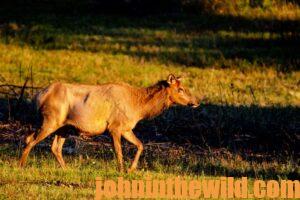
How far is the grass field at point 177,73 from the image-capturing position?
14812mm

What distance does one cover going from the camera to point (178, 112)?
22.0 meters

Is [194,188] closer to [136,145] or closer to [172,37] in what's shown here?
[136,145]

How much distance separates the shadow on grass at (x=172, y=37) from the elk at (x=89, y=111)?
50.3ft

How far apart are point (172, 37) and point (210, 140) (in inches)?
612

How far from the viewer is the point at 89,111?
14836 mm

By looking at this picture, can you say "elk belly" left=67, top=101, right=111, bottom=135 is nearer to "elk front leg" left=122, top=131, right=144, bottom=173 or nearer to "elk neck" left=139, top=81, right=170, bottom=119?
"elk front leg" left=122, top=131, right=144, bottom=173

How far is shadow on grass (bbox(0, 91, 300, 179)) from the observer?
606 inches

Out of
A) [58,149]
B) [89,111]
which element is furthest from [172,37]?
[89,111]

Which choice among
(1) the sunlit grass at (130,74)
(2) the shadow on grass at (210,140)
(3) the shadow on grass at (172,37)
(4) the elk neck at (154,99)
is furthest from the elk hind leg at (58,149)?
(3) the shadow on grass at (172,37)

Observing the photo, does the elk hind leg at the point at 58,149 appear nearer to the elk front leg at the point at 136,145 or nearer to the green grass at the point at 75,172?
the green grass at the point at 75,172

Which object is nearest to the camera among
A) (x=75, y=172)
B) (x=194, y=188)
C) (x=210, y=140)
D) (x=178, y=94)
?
(x=194, y=188)

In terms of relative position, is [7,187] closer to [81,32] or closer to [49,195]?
[49,195]

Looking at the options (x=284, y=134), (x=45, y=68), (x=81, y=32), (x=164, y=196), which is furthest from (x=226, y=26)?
(x=164, y=196)

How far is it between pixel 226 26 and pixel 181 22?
1.89m
